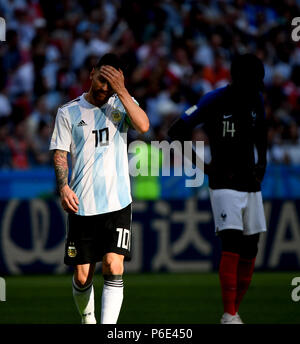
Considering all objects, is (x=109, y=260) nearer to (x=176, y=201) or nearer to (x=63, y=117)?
(x=63, y=117)

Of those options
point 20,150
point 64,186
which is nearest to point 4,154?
point 20,150

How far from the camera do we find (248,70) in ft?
23.4

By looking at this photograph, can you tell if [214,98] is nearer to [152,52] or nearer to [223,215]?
[223,215]

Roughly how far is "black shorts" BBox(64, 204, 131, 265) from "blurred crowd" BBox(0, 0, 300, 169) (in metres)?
7.29

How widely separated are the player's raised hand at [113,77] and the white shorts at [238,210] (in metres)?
1.50

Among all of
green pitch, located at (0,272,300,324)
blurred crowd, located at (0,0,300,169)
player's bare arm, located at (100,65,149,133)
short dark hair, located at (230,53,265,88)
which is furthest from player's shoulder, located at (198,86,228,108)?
blurred crowd, located at (0,0,300,169)

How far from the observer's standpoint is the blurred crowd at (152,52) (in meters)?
14.7

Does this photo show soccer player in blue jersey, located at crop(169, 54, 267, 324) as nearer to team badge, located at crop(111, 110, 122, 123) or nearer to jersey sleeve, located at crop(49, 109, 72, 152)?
team badge, located at crop(111, 110, 122, 123)

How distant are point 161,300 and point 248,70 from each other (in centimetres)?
336

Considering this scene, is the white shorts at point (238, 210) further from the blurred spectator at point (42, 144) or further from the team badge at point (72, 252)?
the blurred spectator at point (42, 144)

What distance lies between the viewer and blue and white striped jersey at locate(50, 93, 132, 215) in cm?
636
